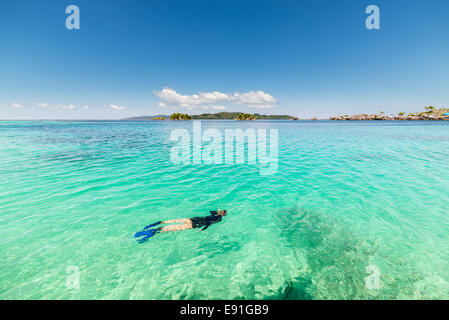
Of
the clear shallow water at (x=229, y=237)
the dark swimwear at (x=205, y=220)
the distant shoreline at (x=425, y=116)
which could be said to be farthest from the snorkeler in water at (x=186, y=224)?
the distant shoreline at (x=425, y=116)

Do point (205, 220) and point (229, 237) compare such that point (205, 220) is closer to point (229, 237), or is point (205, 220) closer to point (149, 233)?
point (229, 237)

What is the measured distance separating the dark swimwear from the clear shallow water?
28 cm

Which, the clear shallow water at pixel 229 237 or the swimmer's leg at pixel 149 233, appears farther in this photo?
the swimmer's leg at pixel 149 233

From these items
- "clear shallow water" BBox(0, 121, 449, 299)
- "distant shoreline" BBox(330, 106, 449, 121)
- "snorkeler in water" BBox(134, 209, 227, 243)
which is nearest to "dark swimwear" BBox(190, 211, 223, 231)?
"snorkeler in water" BBox(134, 209, 227, 243)

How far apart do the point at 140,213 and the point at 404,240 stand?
1002 cm

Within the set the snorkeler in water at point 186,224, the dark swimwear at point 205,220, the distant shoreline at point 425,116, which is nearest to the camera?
the snorkeler in water at point 186,224

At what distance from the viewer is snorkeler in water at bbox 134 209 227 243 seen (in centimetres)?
605

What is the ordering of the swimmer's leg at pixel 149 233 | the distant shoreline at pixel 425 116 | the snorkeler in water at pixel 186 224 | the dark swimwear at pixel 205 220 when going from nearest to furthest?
1. the swimmer's leg at pixel 149 233
2. the snorkeler in water at pixel 186 224
3. the dark swimwear at pixel 205 220
4. the distant shoreline at pixel 425 116

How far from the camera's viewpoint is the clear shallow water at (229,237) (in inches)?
167

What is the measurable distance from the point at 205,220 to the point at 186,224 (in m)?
0.78

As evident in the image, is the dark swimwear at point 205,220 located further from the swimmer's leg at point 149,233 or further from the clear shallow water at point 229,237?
the swimmer's leg at point 149,233

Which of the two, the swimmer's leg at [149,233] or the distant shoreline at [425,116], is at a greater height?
the distant shoreline at [425,116]

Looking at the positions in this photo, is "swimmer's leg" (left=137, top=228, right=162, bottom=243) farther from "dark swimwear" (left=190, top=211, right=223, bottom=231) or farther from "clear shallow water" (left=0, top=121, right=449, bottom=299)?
"dark swimwear" (left=190, top=211, right=223, bottom=231)
